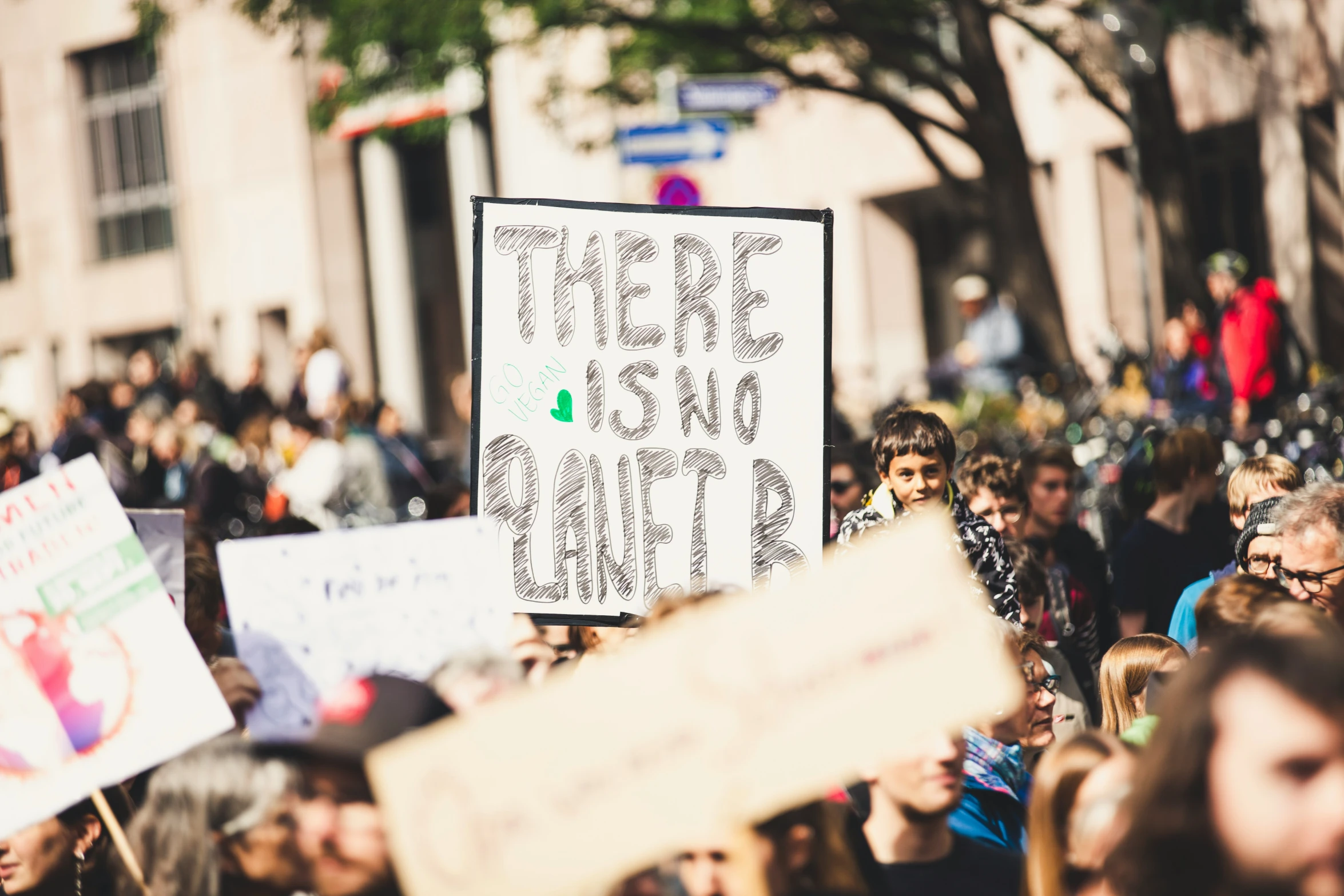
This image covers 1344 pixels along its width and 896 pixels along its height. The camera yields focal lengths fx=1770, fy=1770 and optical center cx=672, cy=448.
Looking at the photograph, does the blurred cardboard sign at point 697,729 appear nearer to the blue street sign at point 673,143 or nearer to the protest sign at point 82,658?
the protest sign at point 82,658

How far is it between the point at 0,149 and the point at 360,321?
8960mm

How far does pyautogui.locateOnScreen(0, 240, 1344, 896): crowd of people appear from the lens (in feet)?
7.76

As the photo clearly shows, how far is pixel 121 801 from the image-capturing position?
13.8 feet

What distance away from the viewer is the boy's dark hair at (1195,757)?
7.68 feet

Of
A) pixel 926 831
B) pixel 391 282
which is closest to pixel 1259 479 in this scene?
pixel 926 831

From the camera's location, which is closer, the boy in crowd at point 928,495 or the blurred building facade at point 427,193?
the boy in crowd at point 928,495

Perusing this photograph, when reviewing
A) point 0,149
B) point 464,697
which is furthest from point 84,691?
point 0,149

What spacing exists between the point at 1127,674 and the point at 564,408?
6.06ft

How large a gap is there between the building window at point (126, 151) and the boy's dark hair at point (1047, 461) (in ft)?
74.6

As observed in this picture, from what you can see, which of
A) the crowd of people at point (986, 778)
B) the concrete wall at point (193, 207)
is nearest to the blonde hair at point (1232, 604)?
the crowd of people at point (986, 778)

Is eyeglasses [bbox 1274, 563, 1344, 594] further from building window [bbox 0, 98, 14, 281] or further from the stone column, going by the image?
building window [bbox 0, 98, 14, 281]

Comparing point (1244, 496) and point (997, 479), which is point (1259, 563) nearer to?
point (1244, 496)

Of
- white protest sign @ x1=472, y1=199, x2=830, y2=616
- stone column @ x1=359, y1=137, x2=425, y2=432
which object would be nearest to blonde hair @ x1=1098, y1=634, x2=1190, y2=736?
white protest sign @ x1=472, y1=199, x2=830, y2=616

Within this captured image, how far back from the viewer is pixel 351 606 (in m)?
3.72
